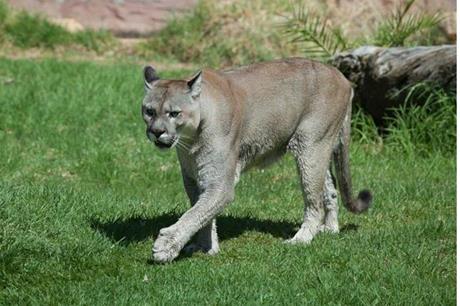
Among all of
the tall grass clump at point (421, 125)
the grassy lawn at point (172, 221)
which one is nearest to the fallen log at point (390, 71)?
the tall grass clump at point (421, 125)

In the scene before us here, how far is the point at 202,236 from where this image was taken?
7.05m

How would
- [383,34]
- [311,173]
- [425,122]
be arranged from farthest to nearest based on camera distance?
[383,34], [425,122], [311,173]

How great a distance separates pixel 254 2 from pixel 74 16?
319 centimetres

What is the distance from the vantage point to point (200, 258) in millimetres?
6809

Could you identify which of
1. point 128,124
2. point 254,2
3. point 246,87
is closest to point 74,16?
point 254,2

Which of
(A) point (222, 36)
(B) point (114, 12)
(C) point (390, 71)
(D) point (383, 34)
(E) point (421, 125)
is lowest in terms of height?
(B) point (114, 12)

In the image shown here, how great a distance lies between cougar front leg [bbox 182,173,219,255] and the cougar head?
51 centimetres

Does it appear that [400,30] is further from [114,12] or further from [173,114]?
[114,12]

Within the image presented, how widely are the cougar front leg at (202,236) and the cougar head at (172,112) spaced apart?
1.67 ft

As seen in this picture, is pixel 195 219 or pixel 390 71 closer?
pixel 195 219

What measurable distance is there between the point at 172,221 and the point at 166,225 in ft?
0.35

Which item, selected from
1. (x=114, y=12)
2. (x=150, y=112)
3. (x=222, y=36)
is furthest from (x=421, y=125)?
(x=114, y=12)

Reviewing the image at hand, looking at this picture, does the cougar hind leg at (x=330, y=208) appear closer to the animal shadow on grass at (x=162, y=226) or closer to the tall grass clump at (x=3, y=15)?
the animal shadow on grass at (x=162, y=226)

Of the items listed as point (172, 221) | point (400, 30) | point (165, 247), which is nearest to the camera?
point (165, 247)
